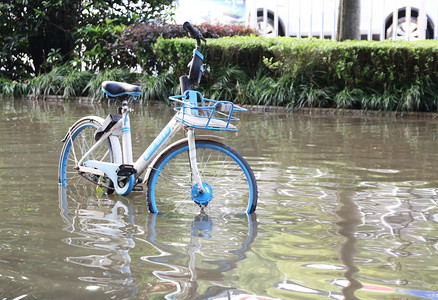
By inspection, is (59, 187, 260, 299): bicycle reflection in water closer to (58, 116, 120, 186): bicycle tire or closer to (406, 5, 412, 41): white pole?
(58, 116, 120, 186): bicycle tire

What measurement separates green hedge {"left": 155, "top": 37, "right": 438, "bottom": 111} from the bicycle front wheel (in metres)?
7.09

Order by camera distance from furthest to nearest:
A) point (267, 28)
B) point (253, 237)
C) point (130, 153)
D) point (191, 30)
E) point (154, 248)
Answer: point (267, 28) → point (130, 153) → point (191, 30) → point (253, 237) → point (154, 248)

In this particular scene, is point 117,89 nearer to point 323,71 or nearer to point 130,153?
point 130,153

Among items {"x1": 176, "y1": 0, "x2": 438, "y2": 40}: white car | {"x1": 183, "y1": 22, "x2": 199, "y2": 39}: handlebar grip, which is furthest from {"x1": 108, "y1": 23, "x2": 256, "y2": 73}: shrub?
{"x1": 183, "y1": 22, "x2": 199, "y2": 39}: handlebar grip

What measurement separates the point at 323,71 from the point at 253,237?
31.8 feet

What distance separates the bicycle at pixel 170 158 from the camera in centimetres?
505

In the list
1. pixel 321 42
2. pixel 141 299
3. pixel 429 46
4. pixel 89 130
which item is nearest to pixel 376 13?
pixel 321 42

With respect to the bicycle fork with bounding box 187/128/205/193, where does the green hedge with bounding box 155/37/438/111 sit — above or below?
above

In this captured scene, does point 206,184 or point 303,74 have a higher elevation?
point 303,74

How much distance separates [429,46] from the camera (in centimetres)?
1270

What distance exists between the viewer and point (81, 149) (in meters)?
6.20

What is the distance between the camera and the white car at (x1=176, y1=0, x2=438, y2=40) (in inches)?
771

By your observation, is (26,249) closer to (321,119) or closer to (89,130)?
(89,130)

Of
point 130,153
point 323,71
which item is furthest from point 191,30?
point 323,71
